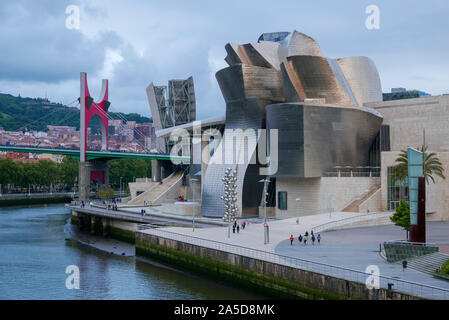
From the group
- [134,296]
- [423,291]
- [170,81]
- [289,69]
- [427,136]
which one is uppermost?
[170,81]

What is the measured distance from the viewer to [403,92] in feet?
178

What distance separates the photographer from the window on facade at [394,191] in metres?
39.5

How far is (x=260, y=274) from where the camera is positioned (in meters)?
22.8

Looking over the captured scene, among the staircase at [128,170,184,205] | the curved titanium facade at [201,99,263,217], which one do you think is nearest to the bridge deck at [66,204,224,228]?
the curved titanium facade at [201,99,263,217]

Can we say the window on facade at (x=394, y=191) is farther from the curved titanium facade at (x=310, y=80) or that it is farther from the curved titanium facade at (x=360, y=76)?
the curved titanium facade at (x=360, y=76)

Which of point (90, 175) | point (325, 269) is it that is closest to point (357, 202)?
point (325, 269)

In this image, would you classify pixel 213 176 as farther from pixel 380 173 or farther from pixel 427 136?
pixel 427 136

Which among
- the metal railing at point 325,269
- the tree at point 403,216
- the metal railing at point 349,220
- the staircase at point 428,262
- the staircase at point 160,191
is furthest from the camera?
the staircase at point 160,191

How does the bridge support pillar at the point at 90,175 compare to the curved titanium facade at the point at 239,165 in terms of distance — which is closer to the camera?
the curved titanium facade at the point at 239,165

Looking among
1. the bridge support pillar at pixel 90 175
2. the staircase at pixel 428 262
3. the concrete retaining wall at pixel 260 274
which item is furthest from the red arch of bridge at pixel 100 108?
the staircase at pixel 428 262

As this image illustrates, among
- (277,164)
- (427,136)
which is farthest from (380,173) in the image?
(277,164)

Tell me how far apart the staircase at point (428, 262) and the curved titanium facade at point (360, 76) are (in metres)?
28.2

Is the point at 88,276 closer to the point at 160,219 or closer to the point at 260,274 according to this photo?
the point at 260,274
